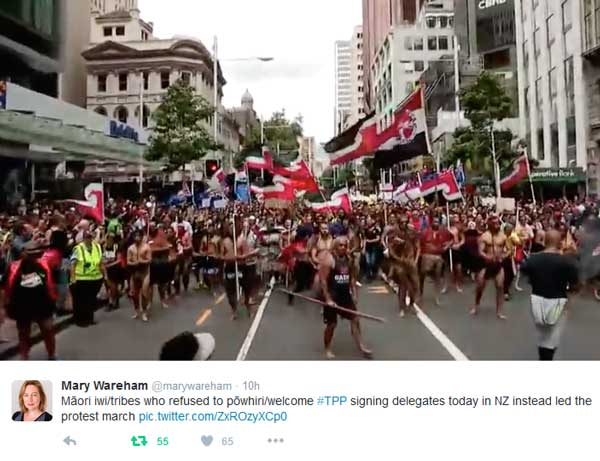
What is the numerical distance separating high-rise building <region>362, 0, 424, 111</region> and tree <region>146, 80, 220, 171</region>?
2.87ft

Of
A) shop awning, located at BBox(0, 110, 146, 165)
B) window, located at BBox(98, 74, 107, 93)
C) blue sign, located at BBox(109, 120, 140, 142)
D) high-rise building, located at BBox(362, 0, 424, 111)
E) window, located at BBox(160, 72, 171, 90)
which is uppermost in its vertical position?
high-rise building, located at BBox(362, 0, 424, 111)

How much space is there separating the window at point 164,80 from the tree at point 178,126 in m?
0.02

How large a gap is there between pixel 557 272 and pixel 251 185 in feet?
11.0

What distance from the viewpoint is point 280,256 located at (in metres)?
4.20

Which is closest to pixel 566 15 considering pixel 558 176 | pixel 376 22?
pixel 376 22

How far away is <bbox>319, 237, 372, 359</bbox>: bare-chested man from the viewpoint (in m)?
2.68

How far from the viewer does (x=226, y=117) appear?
3.40 metres

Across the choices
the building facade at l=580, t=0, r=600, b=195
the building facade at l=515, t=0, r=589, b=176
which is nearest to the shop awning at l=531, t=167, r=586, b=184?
the building facade at l=580, t=0, r=600, b=195

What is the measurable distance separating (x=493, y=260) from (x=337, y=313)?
1259 mm

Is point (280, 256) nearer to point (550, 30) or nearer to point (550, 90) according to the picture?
point (550, 30)

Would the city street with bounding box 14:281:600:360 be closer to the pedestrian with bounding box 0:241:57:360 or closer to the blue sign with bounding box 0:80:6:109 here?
the pedestrian with bounding box 0:241:57:360

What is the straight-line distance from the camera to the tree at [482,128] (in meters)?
8.57
